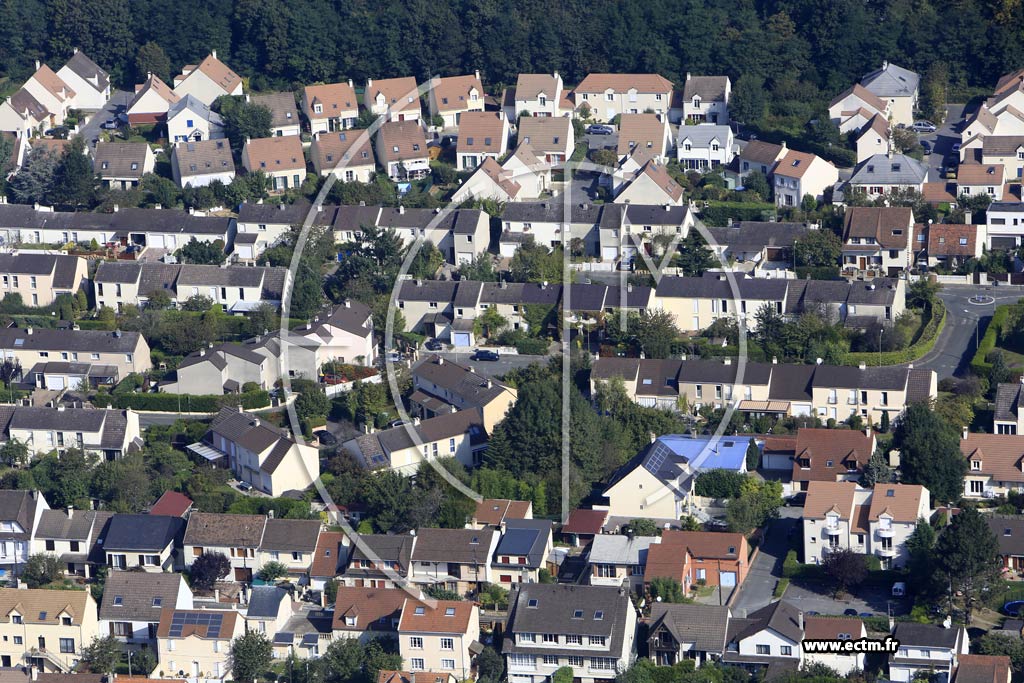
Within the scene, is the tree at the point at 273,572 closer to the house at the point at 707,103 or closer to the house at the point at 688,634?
the house at the point at 688,634

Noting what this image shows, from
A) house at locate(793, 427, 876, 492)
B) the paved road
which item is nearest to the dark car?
house at locate(793, 427, 876, 492)

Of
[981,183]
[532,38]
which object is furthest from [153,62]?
[981,183]

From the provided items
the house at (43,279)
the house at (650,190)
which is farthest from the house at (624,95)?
the house at (43,279)

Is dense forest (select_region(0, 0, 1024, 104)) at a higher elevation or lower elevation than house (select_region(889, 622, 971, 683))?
higher

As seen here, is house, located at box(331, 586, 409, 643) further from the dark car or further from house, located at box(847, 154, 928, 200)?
house, located at box(847, 154, 928, 200)

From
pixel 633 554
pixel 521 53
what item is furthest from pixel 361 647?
pixel 521 53

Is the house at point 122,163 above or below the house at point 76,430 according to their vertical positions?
above
